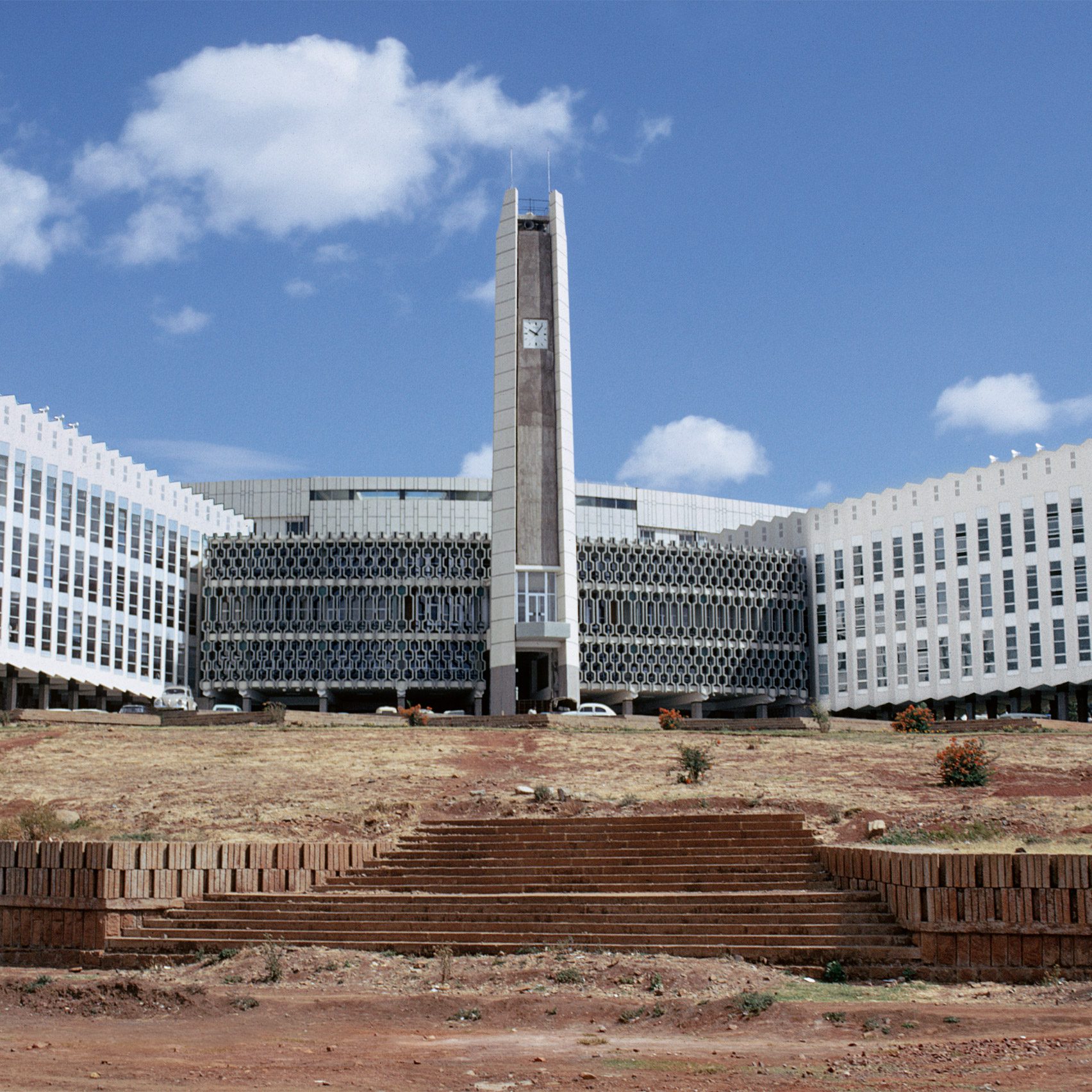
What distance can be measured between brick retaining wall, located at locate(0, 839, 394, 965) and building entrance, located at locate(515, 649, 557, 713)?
176 feet

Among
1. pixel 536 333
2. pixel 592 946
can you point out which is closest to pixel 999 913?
pixel 592 946

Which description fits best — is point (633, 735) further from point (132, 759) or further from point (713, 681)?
point (713, 681)

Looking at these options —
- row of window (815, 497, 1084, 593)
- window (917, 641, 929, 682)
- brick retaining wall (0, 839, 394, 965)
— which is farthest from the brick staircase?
window (917, 641, 929, 682)

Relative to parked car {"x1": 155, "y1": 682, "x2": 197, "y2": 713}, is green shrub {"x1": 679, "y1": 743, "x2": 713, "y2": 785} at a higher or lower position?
lower

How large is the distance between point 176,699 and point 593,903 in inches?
2269

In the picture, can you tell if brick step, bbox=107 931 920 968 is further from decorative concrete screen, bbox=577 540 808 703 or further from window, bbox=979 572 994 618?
window, bbox=979 572 994 618

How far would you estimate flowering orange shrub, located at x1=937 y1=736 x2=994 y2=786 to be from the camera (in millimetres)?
35531

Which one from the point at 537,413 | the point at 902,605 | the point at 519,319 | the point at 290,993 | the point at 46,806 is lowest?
the point at 290,993

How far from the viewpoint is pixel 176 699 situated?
2990 inches

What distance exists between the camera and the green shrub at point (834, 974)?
1914 centimetres

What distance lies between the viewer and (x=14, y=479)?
70125 mm

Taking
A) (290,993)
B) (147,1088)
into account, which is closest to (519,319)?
(290,993)

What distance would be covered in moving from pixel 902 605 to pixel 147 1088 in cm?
7325

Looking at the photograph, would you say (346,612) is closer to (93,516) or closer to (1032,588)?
(93,516)
